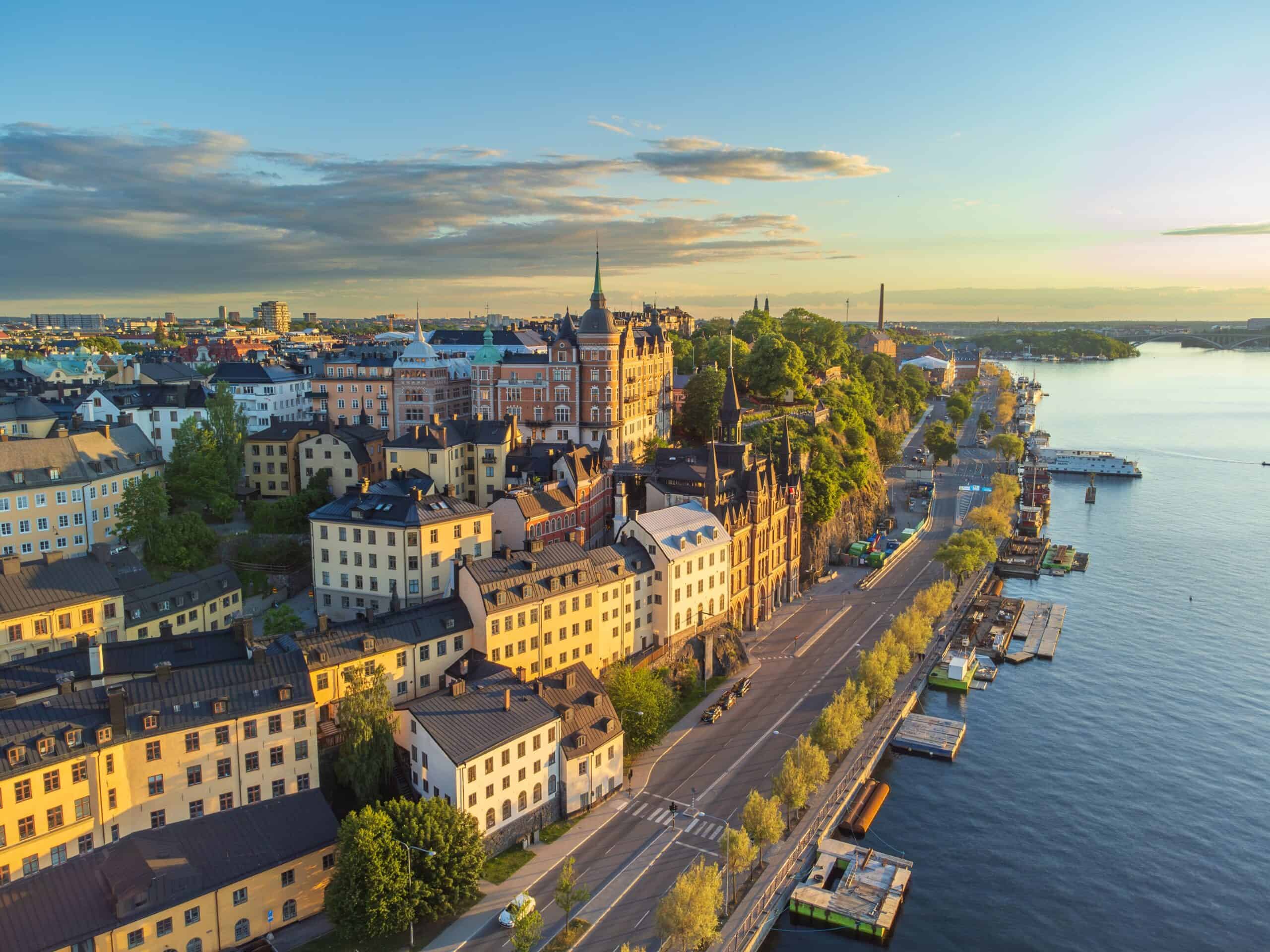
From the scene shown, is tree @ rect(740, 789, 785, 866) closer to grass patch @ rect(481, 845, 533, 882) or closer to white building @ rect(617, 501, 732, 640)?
grass patch @ rect(481, 845, 533, 882)

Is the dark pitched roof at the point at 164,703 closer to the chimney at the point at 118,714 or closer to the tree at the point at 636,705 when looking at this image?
the chimney at the point at 118,714

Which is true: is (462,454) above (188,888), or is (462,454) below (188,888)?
above

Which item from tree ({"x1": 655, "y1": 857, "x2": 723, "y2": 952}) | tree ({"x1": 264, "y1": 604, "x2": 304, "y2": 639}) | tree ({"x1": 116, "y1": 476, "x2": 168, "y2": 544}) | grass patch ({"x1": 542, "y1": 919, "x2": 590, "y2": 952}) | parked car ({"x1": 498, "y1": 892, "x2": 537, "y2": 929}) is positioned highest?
tree ({"x1": 116, "y1": 476, "x2": 168, "y2": 544})

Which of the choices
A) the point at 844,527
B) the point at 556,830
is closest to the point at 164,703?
the point at 556,830

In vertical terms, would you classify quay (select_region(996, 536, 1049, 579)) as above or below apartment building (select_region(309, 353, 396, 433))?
below

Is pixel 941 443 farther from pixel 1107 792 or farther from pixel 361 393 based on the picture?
pixel 1107 792

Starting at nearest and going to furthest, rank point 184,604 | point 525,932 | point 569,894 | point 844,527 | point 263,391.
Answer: point 525,932, point 569,894, point 184,604, point 263,391, point 844,527

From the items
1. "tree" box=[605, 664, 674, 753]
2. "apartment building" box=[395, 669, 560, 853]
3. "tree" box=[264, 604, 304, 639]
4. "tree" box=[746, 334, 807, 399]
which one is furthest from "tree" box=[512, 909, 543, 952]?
"tree" box=[746, 334, 807, 399]

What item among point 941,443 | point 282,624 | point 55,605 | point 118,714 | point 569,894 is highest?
point 941,443
